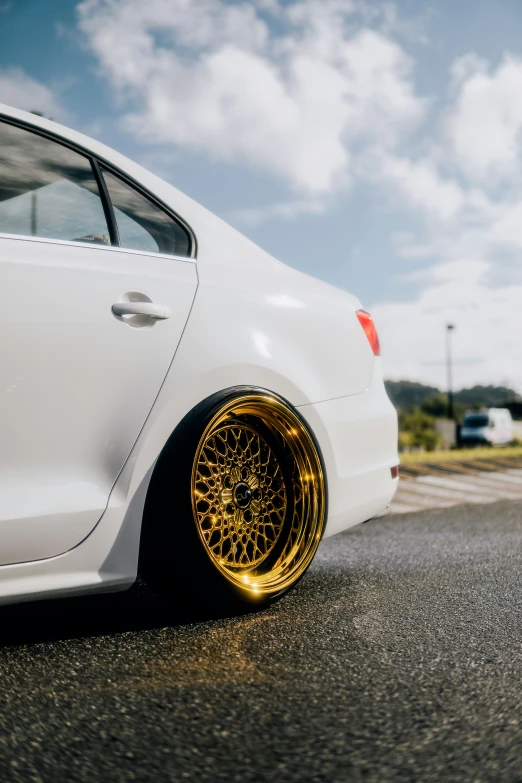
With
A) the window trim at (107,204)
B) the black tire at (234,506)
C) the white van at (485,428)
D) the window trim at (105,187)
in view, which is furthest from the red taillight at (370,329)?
the white van at (485,428)

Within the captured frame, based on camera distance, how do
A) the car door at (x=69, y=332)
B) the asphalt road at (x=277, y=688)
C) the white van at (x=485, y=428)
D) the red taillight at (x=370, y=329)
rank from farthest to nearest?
the white van at (x=485, y=428), the red taillight at (x=370, y=329), the car door at (x=69, y=332), the asphalt road at (x=277, y=688)

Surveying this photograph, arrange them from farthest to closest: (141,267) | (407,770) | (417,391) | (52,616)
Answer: (417,391), (52,616), (141,267), (407,770)

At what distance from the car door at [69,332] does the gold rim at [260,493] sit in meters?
0.37

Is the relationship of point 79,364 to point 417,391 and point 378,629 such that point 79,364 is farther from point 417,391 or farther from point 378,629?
point 417,391

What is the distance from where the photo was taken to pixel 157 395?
9.39 feet

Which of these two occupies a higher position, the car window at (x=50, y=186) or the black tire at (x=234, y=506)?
the car window at (x=50, y=186)

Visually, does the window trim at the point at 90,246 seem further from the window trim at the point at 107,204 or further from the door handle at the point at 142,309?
the door handle at the point at 142,309

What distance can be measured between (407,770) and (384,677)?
63cm

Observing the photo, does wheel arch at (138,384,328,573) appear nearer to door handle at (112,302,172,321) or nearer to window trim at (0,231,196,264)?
door handle at (112,302,172,321)

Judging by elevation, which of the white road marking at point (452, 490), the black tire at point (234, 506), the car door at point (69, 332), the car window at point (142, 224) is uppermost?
the car window at point (142, 224)

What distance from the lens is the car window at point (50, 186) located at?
115 inches

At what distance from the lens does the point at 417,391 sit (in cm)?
15562

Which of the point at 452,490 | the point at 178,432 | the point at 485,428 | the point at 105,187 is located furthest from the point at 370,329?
the point at 485,428

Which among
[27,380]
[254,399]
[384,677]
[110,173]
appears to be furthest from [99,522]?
[110,173]
